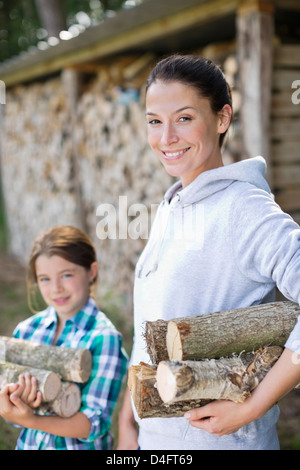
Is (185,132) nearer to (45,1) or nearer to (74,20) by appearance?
(45,1)

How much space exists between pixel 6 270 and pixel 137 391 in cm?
693

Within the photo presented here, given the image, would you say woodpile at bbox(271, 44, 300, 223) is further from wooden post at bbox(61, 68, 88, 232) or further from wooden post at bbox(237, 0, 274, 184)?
wooden post at bbox(61, 68, 88, 232)

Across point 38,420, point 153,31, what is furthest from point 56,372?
point 153,31

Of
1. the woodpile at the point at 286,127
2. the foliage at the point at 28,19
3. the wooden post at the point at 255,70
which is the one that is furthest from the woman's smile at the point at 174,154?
the foliage at the point at 28,19

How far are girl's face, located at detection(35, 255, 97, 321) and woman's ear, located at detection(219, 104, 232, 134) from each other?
2.96ft

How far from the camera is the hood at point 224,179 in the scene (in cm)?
149

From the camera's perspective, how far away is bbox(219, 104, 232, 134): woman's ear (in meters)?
1.59

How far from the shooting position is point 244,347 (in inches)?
56.6

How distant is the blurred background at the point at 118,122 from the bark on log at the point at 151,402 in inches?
77.5

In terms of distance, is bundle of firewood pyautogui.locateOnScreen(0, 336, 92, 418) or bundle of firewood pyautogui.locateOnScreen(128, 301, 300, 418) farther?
bundle of firewood pyautogui.locateOnScreen(0, 336, 92, 418)

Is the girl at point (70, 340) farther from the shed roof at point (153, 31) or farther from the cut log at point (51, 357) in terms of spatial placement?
the shed roof at point (153, 31)

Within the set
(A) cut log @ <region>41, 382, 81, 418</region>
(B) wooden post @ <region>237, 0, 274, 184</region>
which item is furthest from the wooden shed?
(A) cut log @ <region>41, 382, 81, 418</region>

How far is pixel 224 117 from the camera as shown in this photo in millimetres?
1597
